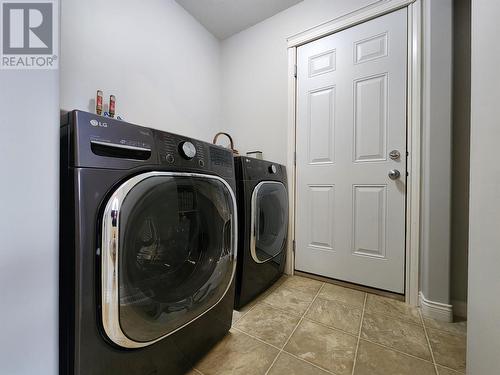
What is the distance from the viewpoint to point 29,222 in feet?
1.40

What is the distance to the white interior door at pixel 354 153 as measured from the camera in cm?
131

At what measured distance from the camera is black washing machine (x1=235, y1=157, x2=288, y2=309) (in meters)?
1.14

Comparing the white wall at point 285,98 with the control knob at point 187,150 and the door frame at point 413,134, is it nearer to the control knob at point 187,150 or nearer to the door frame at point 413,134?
the door frame at point 413,134

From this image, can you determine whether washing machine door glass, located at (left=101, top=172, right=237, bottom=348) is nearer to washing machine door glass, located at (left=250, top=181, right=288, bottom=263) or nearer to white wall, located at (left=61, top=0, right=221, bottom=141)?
washing machine door glass, located at (left=250, top=181, right=288, bottom=263)

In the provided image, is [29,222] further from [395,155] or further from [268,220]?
[395,155]

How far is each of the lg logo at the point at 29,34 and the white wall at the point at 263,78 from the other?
4.71 feet

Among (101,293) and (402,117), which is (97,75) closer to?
(101,293)

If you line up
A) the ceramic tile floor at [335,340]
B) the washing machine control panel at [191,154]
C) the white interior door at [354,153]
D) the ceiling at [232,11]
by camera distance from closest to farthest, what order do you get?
1. the washing machine control panel at [191,154]
2. the ceramic tile floor at [335,340]
3. the white interior door at [354,153]
4. the ceiling at [232,11]

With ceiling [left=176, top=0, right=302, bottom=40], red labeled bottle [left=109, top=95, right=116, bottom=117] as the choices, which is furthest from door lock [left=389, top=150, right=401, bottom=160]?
red labeled bottle [left=109, top=95, right=116, bottom=117]

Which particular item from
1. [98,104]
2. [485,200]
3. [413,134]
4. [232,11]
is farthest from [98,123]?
[232,11]

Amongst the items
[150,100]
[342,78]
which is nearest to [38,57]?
[150,100]

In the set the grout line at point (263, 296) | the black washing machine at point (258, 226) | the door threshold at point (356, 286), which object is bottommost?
the grout line at point (263, 296)

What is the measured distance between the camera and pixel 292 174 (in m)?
1.65

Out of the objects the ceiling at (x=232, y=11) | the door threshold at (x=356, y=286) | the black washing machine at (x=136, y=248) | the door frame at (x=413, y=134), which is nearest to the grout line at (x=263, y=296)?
the door threshold at (x=356, y=286)
